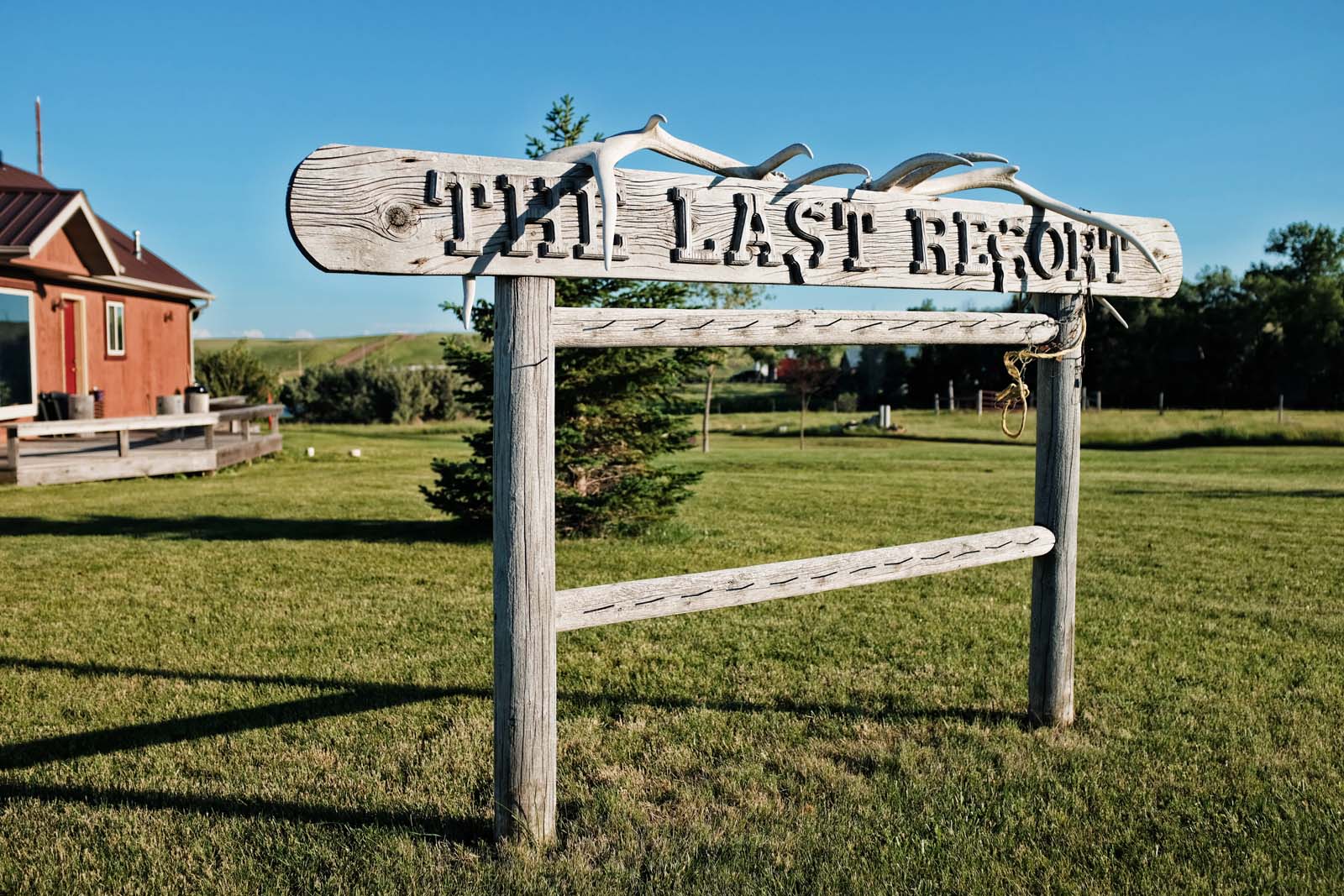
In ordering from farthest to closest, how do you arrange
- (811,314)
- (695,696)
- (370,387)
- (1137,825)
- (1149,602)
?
(370,387), (1149,602), (695,696), (811,314), (1137,825)

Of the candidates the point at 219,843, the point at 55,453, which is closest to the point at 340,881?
the point at 219,843

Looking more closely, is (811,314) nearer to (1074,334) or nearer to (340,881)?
(1074,334)

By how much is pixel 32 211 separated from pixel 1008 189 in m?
18.9

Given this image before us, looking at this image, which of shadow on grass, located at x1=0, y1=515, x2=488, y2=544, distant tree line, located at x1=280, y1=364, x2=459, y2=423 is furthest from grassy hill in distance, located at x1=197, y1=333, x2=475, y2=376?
shadow on grass, located at x1=0, y1=515, x2=488, y2=544

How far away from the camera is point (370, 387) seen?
46.0 m

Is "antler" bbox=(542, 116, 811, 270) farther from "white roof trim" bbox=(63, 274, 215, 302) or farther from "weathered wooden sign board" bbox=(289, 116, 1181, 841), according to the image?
"white roof trim" bbox=(63, 274, 215, 302)

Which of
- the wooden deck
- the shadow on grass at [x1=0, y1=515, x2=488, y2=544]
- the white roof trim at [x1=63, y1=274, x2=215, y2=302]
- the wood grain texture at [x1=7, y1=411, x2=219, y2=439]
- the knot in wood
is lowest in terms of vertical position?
the shadow on grass at [x1=0, y1=515, x2=488, y2=544]

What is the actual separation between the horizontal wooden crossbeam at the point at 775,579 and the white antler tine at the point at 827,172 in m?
1.58

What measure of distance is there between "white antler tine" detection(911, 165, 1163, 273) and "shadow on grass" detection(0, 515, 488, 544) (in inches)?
318

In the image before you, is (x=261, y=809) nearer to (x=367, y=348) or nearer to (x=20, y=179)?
(x=20, y=179)

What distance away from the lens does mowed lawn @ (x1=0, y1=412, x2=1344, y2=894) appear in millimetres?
3744

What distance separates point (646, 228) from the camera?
3.90 m

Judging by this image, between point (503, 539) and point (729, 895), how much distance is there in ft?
4.77

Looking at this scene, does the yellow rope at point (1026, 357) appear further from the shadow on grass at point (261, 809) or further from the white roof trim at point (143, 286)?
the white roof trim at point (143, 286)
